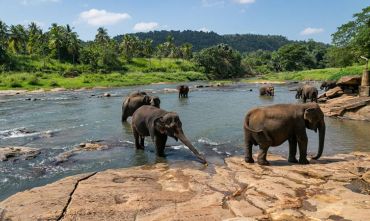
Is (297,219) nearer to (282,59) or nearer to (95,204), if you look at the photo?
(95,204)

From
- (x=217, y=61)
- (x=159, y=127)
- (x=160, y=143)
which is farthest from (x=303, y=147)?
(x=217, y=61)

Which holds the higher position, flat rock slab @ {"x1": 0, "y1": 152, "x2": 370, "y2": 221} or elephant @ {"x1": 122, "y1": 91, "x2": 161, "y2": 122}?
elephant @ {"x1": 122, "y1": 91, "x2": 161, "y2": 122}

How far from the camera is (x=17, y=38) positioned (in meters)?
93.2

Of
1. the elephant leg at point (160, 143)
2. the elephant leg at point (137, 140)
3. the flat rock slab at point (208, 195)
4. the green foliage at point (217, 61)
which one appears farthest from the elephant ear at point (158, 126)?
the green foliage at point (217, 61)

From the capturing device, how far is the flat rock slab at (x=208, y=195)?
283 inches

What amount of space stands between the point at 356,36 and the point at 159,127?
2954 centimetres

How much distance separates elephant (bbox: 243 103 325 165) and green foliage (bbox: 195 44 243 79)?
264 ft

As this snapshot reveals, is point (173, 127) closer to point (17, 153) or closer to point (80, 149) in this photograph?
point (80, 149)

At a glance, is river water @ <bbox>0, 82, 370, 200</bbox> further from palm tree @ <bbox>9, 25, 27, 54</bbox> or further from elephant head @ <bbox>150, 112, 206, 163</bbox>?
palm tree @ <bbox>9, 25, 27, 54</bbox>

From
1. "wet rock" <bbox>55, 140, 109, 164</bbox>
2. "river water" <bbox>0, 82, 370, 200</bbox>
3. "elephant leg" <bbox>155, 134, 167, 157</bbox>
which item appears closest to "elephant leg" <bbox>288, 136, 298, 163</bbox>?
"river water" <bbox>0, 82, 370, 200</bbox>

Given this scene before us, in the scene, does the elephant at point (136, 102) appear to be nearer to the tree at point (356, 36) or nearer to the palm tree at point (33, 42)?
the tree at point (356, 36)

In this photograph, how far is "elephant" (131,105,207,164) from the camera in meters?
12.4

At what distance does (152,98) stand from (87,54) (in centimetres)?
7206

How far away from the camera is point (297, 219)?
6.50 m
